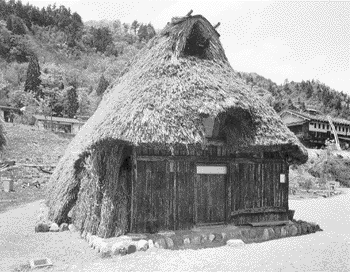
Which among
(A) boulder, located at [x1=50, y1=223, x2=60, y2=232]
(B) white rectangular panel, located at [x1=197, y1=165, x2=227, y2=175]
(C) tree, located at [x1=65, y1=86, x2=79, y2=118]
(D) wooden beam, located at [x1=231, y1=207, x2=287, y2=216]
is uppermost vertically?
(C) tree, located at [x1=65, y1=86, x2=79, y2=118]

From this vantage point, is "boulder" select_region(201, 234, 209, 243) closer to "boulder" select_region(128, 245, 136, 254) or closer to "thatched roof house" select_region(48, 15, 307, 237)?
"thatched roof house" select_region(48, 15, 307, 237)

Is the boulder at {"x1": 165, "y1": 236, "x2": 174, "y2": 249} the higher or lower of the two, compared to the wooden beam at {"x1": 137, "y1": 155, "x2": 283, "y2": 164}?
lower

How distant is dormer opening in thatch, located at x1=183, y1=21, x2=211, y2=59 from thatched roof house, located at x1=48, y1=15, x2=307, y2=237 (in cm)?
4

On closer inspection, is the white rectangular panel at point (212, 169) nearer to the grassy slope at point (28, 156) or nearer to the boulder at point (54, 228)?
the boulder at point (54, 228)

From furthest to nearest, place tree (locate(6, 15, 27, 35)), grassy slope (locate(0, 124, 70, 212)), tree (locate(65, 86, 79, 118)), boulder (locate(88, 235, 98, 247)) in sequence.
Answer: tree (locate(6, 15, 27, 35)) → tree (locate(65, 86, 79, 118)) → grassy slope (locate(0, 124, 70, 212)) → boulder (locate(88, 235, 98, 247))

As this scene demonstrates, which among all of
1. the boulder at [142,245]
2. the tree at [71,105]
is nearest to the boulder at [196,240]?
the boulder at [142,245]

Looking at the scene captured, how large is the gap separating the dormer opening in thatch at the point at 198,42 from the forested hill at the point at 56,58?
48.1m

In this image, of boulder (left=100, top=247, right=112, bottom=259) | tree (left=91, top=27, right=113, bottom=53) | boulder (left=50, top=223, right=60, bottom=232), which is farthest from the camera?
tree (left=91, top=27, right=113, bottom=53)

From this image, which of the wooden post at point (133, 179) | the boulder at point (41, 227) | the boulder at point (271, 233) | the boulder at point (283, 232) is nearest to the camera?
the wooden post at point (133, 179)

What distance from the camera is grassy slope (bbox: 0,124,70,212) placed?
A: 20475 millimetres

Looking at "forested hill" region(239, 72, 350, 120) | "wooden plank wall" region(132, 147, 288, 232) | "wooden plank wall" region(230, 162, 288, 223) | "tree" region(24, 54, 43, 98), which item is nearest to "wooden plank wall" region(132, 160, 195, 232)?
"wooden plank wall" region(132, 147, 288, 232)

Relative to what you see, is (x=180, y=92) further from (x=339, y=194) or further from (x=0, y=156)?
(x=0, y=156)

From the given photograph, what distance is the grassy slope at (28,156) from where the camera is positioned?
2048 centimetres

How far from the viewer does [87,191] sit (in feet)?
35.9
